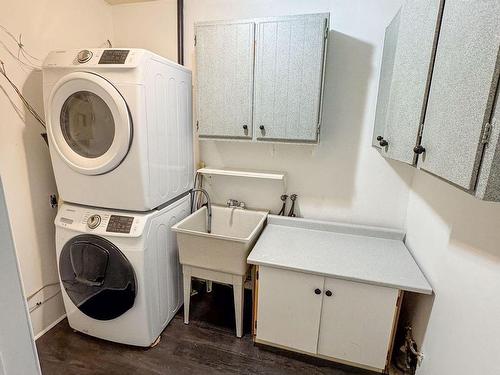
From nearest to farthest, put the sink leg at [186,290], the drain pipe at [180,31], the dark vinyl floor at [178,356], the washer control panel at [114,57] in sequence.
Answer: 1. the washer control panel at [114,57]
2. the dark vinyl floor at [178,356]
3. the sink leg at [186,290]
4. the drain pipe at [180,31]

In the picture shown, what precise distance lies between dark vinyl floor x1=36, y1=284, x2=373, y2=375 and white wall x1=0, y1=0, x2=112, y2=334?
27 cm

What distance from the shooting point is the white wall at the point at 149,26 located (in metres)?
2.06

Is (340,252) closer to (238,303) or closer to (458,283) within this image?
(458,283)

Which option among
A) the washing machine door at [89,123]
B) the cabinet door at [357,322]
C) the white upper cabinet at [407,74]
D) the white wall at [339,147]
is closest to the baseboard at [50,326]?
the washing machine door at [89,123]

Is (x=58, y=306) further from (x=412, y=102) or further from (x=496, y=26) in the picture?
(x=496, y=26)

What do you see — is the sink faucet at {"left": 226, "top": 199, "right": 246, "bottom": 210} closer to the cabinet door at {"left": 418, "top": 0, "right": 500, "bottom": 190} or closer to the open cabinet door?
the cabinet door at {"left": 418, "top": 0, "right": 500, "bottom": 190}

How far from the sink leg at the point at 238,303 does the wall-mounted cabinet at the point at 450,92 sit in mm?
1205

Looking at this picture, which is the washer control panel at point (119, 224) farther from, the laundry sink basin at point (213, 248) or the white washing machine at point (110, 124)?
the laundry sink basin at point (213, 248)

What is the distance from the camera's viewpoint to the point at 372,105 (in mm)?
1805

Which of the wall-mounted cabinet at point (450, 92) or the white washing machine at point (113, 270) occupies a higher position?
the wall-mounted cabinet at point (450, 92)

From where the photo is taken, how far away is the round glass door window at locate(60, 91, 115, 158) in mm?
1512

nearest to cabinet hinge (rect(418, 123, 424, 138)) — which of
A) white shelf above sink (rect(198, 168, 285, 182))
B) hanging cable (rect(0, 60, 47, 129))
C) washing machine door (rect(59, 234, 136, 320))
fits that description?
white shelf above sink (rect(198, 168, 285, 182))

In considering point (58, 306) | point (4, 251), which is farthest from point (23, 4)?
point (58, 306)

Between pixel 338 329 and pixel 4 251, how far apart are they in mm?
1583
